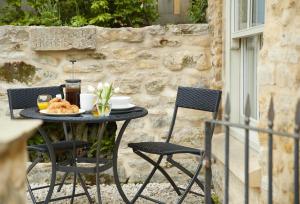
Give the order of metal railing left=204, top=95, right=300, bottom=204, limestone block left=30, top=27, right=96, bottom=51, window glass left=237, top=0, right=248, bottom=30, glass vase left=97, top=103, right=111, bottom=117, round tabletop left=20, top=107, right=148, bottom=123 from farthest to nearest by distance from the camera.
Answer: limestone block left=30, top=27, right=96, bottom=51, window glass left=237, top=0, right=248, bottom=30, glass vase left=97, top=103, right=111, bottom=117, round tabletop left=20, top=107, right=148, bottom=123, metal railing left=204, top=95, right=300, bottom=204

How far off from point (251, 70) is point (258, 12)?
49 cm

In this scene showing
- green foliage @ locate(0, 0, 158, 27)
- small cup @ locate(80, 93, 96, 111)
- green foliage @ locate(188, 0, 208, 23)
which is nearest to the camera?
small cup @ locate(80, 93, 96, 111)

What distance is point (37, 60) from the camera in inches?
174

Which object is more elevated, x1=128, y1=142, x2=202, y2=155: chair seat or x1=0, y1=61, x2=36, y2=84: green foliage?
x1=0, y1=61, x2=36, y2=84: green foliage

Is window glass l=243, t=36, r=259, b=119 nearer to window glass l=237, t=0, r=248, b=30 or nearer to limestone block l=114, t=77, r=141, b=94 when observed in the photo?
window glass l=237, t=0, r=248, b=30

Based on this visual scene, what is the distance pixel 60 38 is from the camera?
435 centimetres

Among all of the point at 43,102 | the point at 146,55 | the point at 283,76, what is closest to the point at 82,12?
the point at 146,55

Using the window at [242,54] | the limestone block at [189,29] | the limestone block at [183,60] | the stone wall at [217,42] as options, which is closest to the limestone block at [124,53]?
the limestone block at [183,60]

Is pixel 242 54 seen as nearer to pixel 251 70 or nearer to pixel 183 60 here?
pixel 251 70

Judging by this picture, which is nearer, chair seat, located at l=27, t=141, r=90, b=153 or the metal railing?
the metal railing

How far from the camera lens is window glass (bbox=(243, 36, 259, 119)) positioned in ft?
11.8

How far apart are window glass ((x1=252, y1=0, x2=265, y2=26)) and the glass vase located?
1.15 m

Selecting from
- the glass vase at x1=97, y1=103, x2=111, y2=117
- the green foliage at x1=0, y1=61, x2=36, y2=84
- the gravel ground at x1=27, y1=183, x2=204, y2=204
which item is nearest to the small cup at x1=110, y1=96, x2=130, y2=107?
the glass vase at x1=97, y1=103, x2=111, y2=117

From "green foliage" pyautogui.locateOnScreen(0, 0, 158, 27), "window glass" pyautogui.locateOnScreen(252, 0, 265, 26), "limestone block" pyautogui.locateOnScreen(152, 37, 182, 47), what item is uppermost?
"green foliage" pyautogui.locateOnScreen(0, 0, 158, 27)
